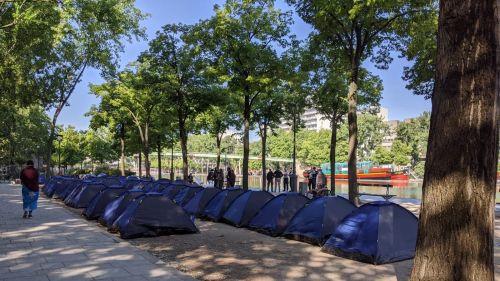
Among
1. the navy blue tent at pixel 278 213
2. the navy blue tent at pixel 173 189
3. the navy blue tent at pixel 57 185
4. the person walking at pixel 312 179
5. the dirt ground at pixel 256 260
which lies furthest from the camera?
the person walking at pixel 312 179

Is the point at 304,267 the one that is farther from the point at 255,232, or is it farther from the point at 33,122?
the point at 33,122

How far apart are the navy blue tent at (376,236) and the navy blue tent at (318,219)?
0.87 meters

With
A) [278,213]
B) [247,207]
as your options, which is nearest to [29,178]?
[247,207]

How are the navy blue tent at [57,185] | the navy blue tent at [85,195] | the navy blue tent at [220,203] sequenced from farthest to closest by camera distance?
the navy blue tent at [57,185] < the navy blue tent at [85,195] < the navy blue tent at [220,203]

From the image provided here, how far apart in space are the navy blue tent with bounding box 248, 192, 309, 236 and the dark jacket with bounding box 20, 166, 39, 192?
740cm

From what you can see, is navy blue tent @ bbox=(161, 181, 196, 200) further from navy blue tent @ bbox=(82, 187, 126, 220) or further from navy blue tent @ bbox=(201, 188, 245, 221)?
navy blue tent @ bbox=(82, 187, 126, 220)

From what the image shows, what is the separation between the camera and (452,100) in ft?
11.9

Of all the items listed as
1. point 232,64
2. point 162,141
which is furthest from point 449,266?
point 162,141

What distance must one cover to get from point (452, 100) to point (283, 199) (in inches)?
351

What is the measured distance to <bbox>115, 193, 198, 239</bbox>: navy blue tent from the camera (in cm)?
1127

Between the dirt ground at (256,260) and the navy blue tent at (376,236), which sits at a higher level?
the navy blue tent at (376,236)

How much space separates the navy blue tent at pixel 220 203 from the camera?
14648 millimetres

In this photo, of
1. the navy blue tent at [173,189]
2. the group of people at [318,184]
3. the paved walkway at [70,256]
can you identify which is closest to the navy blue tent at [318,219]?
the paved walkway at [70,256]

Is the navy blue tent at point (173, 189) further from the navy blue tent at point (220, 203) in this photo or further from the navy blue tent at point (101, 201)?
the navy blue tent at point (101, 201)
